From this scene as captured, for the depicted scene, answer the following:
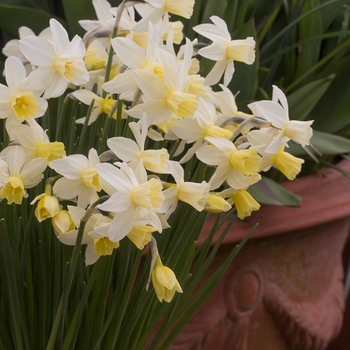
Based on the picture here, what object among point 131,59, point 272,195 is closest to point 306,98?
point 272,195

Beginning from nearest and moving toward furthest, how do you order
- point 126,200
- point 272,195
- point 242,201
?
point 126,200, point 242,201, point 272,195

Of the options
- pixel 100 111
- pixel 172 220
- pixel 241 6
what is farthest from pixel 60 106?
pixel 241 6

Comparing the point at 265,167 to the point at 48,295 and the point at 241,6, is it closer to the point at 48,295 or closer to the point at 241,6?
the point at 48,295

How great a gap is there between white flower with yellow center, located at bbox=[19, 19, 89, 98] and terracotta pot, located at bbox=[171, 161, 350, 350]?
366 mm

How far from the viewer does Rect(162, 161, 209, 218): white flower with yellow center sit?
38 centimetres

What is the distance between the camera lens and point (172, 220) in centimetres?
50

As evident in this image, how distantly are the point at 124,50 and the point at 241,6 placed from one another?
1.59ft

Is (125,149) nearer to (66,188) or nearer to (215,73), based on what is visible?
(66,188)

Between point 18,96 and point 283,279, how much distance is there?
555 mm

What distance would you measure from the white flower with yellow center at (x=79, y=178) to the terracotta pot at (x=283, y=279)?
35cm

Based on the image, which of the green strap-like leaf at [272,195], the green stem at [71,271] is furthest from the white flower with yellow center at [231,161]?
the green strap-like leaf at [272,195]

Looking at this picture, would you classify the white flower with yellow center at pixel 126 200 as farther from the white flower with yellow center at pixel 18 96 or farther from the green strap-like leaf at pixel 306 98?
the green strap-like leaf at pixel 306 98

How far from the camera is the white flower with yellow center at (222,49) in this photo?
463 mm

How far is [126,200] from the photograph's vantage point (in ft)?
1.08
